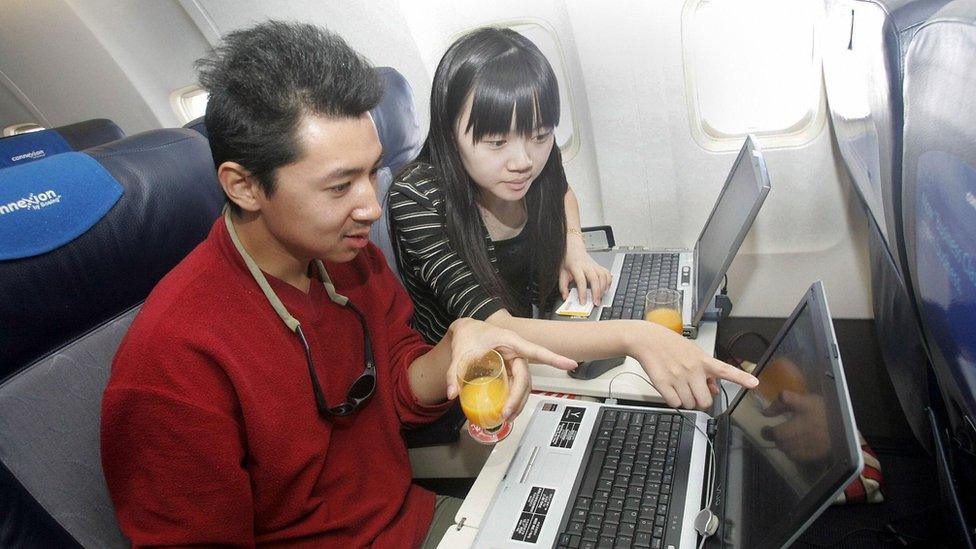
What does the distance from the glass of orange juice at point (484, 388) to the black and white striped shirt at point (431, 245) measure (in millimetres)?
374

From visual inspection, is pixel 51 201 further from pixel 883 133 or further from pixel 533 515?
pixel 883 133

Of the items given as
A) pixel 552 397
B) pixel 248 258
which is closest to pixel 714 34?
pixel 552 397

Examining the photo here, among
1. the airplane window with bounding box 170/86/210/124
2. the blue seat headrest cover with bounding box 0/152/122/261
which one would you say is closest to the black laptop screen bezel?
the blue seat headrest cover with bounding box 0/152/122/261

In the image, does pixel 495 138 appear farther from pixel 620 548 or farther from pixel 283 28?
pixel 620 548

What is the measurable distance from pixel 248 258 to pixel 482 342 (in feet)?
1.73

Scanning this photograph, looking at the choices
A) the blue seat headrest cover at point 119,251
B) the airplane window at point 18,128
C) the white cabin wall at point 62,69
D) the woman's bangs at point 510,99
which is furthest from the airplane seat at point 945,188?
the airplane window at point 18,128

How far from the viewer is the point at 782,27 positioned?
2252 mm

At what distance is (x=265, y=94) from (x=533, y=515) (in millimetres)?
940

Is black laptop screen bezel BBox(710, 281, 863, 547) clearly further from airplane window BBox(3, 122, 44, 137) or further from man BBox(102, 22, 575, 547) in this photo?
airplane window BBox(3, 122, 44, 137)

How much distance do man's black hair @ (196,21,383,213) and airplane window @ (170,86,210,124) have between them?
3.37 metres

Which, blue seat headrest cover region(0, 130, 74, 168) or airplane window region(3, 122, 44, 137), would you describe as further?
airplane window region(3, 122, 44, 137)

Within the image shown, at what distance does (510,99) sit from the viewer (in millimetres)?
1605

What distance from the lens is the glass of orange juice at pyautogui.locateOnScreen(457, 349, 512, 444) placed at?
1.18 meters

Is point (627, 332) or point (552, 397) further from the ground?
point (627, 332)
